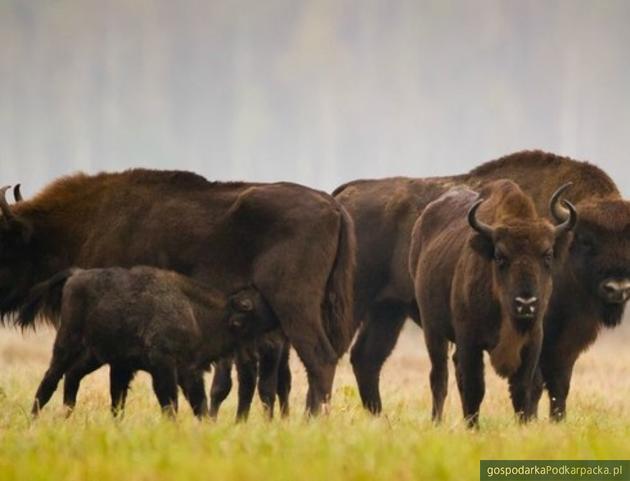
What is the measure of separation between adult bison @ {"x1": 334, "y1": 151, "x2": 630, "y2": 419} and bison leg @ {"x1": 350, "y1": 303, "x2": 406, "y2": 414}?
11 millimetres

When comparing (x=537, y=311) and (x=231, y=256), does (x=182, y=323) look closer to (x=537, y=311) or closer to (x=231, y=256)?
(x=231, y=256)

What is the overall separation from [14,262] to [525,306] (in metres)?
5.42

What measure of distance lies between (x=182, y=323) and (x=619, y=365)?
53.1 ft

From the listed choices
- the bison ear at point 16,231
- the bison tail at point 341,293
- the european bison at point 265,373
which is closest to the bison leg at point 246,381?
the european bison at point 265,373

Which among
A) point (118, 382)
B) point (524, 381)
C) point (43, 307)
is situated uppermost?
point (43, 307)

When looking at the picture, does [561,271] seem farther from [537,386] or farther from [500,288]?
[500,288]

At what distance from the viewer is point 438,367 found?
48.0 ft

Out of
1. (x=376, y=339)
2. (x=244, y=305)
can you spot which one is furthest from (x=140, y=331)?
(x=376, y=339)

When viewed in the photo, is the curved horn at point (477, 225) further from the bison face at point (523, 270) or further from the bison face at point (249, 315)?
the bison face at point (249, 315)

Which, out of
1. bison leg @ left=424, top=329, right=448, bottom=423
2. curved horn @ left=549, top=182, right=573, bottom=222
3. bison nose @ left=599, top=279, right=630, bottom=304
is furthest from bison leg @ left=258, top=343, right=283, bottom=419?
bison nose @ left=599, top=279, right=630, bottom=304

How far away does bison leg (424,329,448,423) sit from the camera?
14213mm

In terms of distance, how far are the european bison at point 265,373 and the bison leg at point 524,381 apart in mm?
1997

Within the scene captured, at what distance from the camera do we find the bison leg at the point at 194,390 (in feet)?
41.7

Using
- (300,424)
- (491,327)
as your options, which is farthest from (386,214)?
(300,424)
